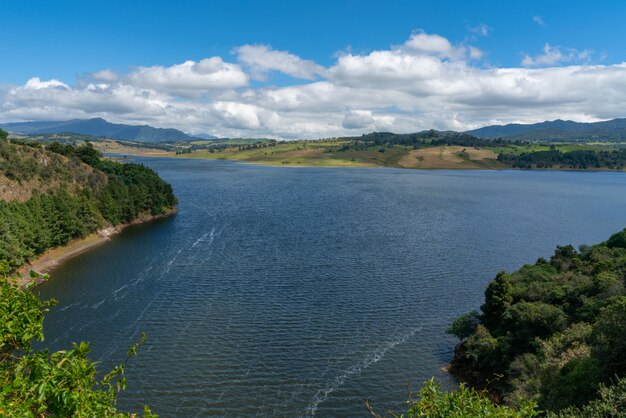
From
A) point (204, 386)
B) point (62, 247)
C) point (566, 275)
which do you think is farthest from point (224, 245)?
point (566, 275)

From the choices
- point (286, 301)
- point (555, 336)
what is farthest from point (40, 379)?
point (286, 301)

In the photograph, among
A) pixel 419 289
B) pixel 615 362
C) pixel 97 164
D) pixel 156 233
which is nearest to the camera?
pixel 615 362

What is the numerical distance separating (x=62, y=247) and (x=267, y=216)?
2166 inches

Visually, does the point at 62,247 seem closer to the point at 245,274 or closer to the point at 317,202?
the point at 245,274

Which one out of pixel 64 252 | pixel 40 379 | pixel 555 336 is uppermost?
pixel 40 379

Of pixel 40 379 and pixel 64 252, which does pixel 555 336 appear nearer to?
pixel 40 379

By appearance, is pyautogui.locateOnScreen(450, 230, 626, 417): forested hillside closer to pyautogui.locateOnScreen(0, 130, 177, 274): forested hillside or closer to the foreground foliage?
the foreground foliage

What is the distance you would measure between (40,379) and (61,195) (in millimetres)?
97283

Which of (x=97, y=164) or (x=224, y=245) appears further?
(x=97, y=164)

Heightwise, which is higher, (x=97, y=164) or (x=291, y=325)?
(x=97, y=164)

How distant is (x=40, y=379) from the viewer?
1057 cm

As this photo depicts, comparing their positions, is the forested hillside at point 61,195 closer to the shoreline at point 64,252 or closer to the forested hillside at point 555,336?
the shoreline at point 64,252

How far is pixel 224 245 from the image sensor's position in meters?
93.6

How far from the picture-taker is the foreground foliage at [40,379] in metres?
10.2
